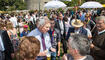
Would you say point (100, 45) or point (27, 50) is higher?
point (27, 50)

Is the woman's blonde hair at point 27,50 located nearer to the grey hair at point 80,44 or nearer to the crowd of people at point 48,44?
the crowd of people at point 48,44

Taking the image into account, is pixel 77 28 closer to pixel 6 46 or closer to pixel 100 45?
pixel 100 45

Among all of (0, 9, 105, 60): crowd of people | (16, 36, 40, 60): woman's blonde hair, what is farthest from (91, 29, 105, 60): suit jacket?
(16, 36, 40, 60): woman's blonde hair

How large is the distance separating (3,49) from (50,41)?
0.99m

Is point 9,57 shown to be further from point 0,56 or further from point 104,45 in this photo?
point 104,45

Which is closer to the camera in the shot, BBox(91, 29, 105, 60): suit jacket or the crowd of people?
the crowd of people

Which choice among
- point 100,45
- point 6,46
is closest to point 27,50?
point 6,46

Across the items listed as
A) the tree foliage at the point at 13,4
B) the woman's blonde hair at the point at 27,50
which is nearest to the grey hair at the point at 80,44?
the woman's blonde hair at the point at 27,50

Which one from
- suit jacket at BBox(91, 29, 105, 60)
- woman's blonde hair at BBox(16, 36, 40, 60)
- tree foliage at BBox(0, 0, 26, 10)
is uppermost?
woman's blonde hair at BBox(16, 36, 40, 60)

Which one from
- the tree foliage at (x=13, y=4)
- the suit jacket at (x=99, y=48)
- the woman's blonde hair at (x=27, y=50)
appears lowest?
the tree foliage at (x=13, y=4)

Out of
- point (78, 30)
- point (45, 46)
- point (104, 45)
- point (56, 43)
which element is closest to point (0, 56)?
point (45, 46)

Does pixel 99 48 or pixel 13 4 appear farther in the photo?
pixel 13 4

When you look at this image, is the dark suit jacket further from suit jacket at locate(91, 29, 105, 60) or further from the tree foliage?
the tree foliage

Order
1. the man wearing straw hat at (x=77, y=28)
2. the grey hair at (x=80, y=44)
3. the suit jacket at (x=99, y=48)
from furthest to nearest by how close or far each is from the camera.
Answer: the man wearing straw hat at (x=77, y=28)
the suit jacket at (x=99, y=48)
the grey hair at (x=80, y=44)
